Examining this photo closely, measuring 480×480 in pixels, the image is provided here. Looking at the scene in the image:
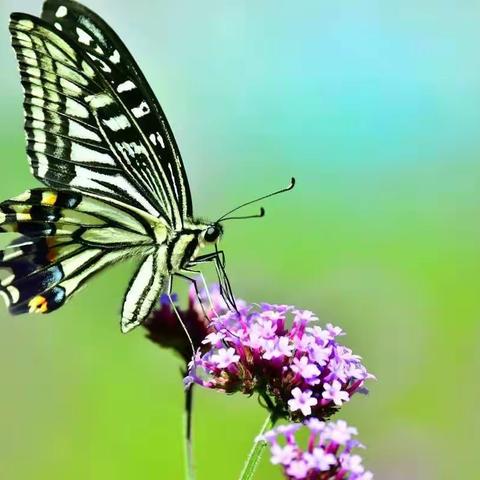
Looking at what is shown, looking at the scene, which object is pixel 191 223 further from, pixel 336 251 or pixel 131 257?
pixel 336 251

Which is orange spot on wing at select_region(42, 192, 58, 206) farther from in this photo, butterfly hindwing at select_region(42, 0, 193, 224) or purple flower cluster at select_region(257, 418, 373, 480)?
purple flower cluster at select_region(257, 418, 373, 480)

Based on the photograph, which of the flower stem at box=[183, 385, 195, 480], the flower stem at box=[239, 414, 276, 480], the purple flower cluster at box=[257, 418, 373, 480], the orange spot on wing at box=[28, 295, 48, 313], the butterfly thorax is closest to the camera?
the purple flower cluster at box=[257, 418, 373, 480]

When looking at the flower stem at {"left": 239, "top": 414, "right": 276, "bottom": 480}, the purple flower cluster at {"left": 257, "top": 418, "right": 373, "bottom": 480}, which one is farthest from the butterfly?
the purple flower cluster at {"left": 257, "top": 418, "right": 373, "bottom": 480}

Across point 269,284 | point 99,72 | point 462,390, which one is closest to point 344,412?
point 462,390

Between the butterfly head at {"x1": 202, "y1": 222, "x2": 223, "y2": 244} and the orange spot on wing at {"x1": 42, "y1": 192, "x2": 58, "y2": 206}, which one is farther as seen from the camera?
the butterfly head at {"x1": 202, "y1": 222, "x2": 223, "y2": 244}

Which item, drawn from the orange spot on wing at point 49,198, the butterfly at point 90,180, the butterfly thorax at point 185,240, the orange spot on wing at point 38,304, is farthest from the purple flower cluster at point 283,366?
the orange spot on wing at point 49,198

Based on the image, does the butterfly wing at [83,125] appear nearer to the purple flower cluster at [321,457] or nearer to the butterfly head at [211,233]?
the butterfly head at [211,233]

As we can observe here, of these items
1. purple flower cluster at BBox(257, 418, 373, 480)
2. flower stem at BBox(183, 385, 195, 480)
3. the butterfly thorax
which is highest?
the butterfly thorax

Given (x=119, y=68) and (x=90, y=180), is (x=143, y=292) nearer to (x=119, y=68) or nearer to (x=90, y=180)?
(x=90, y=180)
